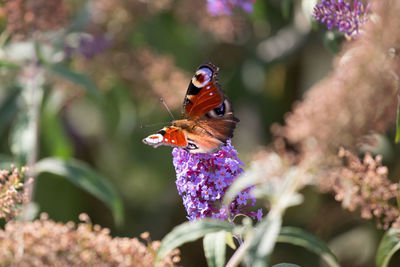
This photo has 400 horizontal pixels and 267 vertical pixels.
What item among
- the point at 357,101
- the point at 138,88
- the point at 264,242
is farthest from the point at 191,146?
the point at 138,88

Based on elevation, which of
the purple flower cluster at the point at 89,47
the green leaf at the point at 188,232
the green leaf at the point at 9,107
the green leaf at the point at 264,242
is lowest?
the green leaf at the point at 264,242

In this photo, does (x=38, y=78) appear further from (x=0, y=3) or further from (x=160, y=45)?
(x=160, y=45)

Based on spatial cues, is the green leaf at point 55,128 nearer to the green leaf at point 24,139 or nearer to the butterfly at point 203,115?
the green leaf at point 24,139

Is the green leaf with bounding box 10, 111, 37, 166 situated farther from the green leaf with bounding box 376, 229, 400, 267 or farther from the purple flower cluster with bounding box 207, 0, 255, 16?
the green leaf with bounding box 376, 229, 400, 267

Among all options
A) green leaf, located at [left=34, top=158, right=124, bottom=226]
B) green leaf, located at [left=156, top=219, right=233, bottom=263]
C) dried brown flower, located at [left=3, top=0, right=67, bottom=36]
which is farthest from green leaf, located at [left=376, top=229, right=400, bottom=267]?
dried brown flower, located at [left=3, top=0, right=67, bottom=36]

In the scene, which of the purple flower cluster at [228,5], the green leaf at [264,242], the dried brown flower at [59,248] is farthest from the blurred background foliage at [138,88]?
the dried brown flower at [59,248]

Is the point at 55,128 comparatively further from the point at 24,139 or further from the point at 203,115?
the point at 203,115
